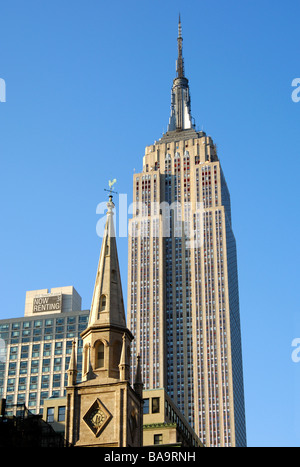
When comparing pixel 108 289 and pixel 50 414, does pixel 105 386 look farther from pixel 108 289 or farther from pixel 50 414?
pixel 50 414

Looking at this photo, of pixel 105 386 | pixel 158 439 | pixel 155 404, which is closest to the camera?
pixel 105 386

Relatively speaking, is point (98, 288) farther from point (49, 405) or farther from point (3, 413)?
point (49, 405)

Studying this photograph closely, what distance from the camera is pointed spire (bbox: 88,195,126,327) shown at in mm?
85981

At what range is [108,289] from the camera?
87.3 m

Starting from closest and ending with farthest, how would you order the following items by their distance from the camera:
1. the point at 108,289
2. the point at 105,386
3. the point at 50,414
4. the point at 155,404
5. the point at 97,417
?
the point at 97,417, the point at 105,386, the point at 108,289, the point at 155,404, the point at 50,414

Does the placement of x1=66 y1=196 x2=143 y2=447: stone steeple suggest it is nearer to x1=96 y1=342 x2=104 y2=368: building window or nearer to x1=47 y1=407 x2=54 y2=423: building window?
x1=96 y1=342 x2=104 y2=368: building window

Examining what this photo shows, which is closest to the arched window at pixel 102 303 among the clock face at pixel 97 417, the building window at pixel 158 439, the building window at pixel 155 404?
the clock face at pixel 97 417

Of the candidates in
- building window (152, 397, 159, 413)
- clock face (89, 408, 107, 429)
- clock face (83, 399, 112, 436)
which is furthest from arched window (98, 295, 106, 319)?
building window (152, 397, 159, 413)

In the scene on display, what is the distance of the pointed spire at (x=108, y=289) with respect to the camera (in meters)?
86.0

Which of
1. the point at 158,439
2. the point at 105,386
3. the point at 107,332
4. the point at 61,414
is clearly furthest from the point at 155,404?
the point at 105,386

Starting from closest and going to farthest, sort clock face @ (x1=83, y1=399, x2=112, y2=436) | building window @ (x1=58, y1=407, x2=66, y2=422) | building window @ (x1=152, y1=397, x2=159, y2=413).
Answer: clock face @ (x1=83, y1=399, x2=112, y2=436)
building window @ (x1=152, y1=397, x2=159, y2=413)
building window @ (x1=58, y1=407, x2=66, y2=422)

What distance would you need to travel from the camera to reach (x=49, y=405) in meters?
112

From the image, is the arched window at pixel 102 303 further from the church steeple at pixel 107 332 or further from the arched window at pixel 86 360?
the arched window at pixel 86 360

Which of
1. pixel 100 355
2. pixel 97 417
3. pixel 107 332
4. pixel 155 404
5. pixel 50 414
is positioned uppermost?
pixel 107 332
